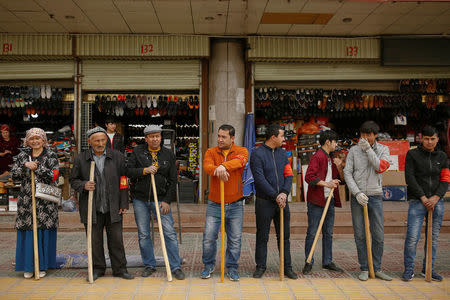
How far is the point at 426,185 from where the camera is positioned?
517cm

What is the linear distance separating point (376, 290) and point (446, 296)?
0.73 meters

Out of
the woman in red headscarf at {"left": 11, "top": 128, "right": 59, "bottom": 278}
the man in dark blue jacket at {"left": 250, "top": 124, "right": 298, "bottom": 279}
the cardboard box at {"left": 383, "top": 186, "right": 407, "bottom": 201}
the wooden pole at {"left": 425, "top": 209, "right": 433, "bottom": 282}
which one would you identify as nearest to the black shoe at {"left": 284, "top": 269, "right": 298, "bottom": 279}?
the man in dark blue jacket at {"left": 250, "top": 124, "right": 298, "bottom": 279}

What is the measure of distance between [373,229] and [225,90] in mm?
5332

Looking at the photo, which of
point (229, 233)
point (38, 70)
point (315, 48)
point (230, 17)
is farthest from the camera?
point (38, 70)

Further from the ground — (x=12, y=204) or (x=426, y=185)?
(x=426, y=185)

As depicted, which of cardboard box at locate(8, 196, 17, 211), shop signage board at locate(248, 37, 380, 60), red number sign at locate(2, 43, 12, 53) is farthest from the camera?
shop signage board at locate(248, 37, 380, 60)

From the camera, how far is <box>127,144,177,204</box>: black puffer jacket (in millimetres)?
5145

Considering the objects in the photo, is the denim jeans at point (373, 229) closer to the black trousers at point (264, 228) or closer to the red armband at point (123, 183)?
the black trousers at point (264, 228)

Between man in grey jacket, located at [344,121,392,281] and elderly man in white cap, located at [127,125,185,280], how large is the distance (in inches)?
92.1

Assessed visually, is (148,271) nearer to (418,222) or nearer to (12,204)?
(418,222)

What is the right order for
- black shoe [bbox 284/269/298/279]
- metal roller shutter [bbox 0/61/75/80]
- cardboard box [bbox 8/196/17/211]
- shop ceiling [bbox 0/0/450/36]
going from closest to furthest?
black shoe [bbox 284/269/298/279] → shop ceiling [bbox 0/0/450/36] → cardboard box [bbox 8/196/17/211] → metal roller shutter [bbox 0/61/75/80]

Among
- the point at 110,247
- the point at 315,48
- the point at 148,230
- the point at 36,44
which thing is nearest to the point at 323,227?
the point at 148,230

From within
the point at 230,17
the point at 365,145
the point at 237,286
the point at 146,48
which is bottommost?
the point at 237,286

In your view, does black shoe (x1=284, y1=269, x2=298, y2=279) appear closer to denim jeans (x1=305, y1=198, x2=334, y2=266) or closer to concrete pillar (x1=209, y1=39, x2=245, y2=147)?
denim jeans (x1=305, y1=198, x2=334, y2=266)
